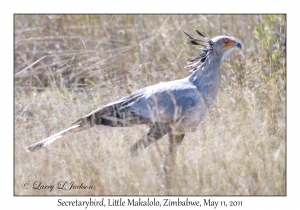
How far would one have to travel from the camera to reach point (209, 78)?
5.02 m

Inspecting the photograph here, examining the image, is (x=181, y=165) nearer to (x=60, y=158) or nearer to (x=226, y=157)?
(x=226, y=157)

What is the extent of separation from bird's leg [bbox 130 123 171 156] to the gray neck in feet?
1.45

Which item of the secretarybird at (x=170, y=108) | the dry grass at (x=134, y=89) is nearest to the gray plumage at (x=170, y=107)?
the secretarybird at (x=170, y=108)

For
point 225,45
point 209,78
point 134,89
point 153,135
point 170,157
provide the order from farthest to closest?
point 134,89
point 225,45
point 209,78
point 153,135
point 170,157

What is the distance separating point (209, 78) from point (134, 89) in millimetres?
1102

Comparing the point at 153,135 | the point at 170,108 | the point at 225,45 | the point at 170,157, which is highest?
the point at 225,45

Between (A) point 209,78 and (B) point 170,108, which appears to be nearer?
(B) point 170,108

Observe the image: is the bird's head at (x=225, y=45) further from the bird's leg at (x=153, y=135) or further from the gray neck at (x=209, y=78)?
the bird's leg at (x=153, y=135)

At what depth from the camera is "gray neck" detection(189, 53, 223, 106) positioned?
4941mm

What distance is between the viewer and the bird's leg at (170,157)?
4.21 metres

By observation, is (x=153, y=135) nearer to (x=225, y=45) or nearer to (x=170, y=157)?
(x=170, y=157)

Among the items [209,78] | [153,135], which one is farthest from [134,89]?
[153,135]

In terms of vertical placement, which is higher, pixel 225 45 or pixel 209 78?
pixel 225 45

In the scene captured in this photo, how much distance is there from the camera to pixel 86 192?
4156mm
